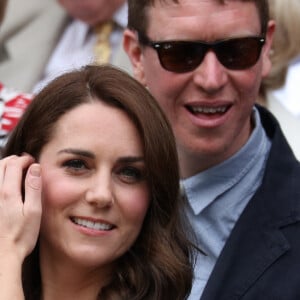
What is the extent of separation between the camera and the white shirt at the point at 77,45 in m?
4.59

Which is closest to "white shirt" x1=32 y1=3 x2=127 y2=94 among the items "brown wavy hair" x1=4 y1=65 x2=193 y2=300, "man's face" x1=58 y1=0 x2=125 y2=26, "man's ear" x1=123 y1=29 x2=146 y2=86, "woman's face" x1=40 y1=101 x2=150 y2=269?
"man's face" x1=58 y1=0 x2=125 y2=26

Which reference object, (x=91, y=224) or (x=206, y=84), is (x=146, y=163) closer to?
(x=91, y=224)

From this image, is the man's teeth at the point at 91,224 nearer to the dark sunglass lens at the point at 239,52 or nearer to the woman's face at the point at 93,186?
the woman's face at the point at 93,186

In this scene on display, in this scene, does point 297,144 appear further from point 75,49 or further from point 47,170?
point 47,170

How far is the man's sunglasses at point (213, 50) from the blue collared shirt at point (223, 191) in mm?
317

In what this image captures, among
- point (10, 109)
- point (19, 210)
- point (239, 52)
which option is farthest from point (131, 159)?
point (10, 109)

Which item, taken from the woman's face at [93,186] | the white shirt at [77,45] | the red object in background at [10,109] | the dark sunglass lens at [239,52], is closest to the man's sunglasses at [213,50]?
the dark sunglass lens at [239,52]

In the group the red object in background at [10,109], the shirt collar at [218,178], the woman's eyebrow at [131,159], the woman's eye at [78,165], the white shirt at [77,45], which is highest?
the woman's eyebrow at [131,159]

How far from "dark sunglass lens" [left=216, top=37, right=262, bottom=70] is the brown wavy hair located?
61 centimetres

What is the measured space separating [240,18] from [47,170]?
1036 millimetres

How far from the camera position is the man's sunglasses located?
329 cm

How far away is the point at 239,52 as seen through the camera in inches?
131

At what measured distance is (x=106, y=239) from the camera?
263 centimetres

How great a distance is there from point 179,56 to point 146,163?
2.48 feet
